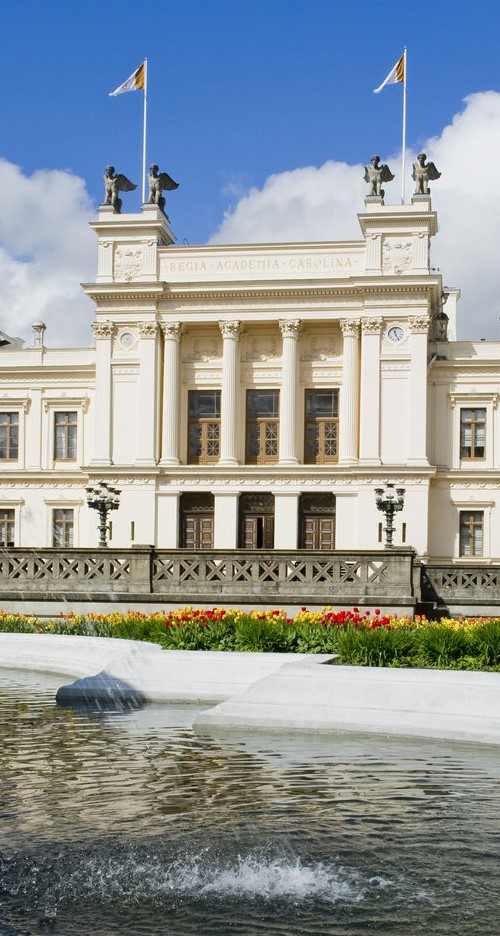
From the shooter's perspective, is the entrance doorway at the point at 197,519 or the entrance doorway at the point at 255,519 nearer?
the entrance doorway at the point at 255,519

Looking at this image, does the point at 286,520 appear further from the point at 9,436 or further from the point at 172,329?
the point at 9,436

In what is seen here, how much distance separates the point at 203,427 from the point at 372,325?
8789 millimetres

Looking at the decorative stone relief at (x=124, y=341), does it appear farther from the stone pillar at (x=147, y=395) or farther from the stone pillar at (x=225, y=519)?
the stone pillar at (x=225, y=519)

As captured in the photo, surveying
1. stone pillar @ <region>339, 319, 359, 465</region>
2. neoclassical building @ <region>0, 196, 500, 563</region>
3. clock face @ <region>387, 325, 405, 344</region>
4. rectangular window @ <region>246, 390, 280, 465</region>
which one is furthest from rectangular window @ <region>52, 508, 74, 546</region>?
clock face @ <region>387, 325, 405, 344</region>

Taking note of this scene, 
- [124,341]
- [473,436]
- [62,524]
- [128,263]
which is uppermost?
[128,263]

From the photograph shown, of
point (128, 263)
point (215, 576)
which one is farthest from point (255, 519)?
point (215, 576)

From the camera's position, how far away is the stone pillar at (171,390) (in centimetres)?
5081

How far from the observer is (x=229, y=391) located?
2000 inches

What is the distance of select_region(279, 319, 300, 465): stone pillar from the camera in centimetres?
5006

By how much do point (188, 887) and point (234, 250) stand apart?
4515cm

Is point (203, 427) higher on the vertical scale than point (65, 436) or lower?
higher

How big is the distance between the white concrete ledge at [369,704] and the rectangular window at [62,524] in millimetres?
39405

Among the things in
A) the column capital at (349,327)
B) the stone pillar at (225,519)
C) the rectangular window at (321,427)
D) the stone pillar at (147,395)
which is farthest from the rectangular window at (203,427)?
the column capital at (349,327)

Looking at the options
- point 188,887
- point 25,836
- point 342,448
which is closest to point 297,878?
point 188,887
